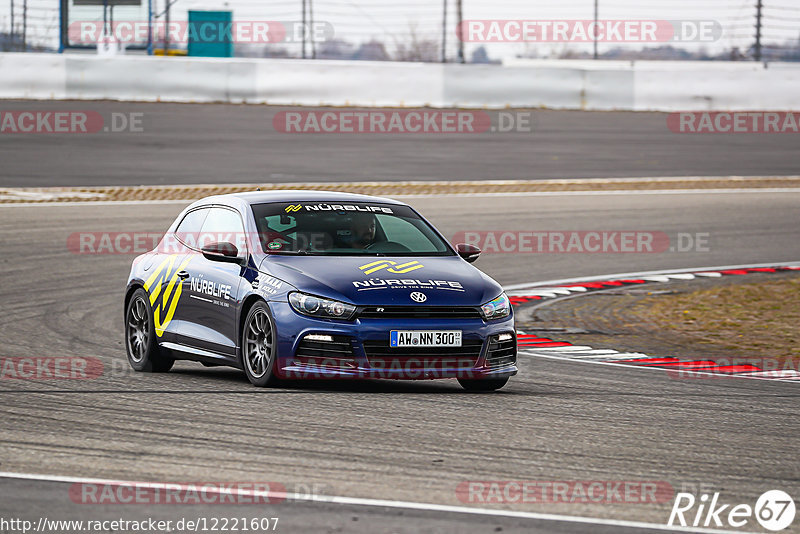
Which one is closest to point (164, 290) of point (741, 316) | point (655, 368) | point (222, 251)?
point (222, 251)

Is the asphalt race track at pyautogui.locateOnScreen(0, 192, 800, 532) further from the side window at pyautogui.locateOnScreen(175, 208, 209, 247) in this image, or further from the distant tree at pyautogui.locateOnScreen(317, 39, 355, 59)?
the distant tree at pyautogui.locateOnScreen(317, 39, 355, 59)

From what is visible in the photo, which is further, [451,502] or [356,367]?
[356,367]

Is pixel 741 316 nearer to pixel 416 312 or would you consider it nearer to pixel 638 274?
pixel 638 274

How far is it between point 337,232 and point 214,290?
98 cm

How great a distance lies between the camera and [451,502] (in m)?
5.84

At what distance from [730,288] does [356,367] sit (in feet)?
30.0

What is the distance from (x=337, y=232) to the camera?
9.69 meters

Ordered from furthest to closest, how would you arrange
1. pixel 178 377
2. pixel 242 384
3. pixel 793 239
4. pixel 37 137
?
1. pixel 37 137
2. pixel 793 239
3. pixel 178 377
4. pixel 242 384

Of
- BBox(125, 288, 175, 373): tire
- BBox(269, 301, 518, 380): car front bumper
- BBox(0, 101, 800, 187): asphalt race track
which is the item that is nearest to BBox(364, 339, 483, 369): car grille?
BBox(269, 301, 518, 380): car front bumper

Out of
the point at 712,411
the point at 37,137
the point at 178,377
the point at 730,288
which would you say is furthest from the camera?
the point at 37,137

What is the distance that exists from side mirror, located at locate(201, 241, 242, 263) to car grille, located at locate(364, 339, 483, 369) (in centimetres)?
142

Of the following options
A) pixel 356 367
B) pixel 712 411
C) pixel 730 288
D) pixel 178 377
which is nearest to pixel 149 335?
Result: pixel 178 377

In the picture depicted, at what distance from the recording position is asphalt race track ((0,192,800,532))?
5781 millimetres

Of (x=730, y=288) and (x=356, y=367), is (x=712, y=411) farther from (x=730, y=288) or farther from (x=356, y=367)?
(x=730, y=288)
